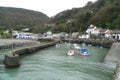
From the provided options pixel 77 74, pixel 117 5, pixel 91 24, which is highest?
pixel 117 5

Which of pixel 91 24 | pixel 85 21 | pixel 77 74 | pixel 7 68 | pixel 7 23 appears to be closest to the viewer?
pixel 77 74

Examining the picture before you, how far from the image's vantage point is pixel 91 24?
136 m

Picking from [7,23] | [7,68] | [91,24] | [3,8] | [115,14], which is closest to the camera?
[7,68]

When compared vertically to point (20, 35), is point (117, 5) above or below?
above

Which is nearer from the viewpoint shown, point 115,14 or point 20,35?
point 115,14

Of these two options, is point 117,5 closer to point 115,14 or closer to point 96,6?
point 115,14

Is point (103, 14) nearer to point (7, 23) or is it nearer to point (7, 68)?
point (7, 23)

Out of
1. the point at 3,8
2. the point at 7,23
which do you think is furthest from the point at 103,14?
the point at 3,8

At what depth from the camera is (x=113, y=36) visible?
4008 inches

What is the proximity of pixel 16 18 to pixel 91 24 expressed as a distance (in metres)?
86.4

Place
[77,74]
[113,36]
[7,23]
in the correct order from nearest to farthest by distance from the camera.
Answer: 1. [77,74]
2. [113,36]
3. [7,23]

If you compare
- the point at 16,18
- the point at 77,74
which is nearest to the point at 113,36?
the point at 77,74

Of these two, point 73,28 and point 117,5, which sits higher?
point 117,5

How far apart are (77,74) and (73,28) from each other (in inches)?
5024
